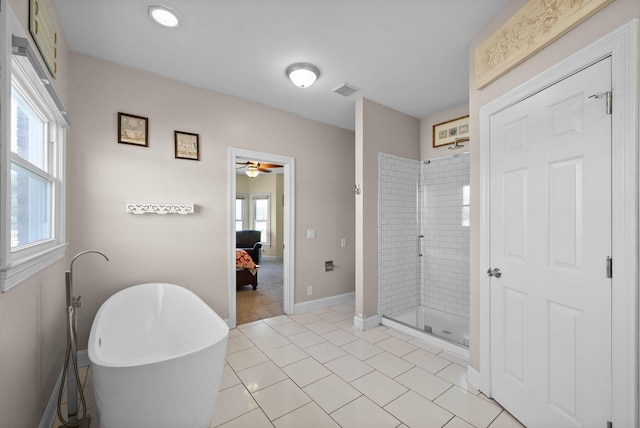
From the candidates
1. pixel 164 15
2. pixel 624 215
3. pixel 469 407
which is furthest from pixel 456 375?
pixel 164 15

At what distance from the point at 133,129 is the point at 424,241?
384cm

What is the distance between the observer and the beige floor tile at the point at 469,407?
1.81 m

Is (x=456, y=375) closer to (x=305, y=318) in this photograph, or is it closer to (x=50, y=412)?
(x=305, y=318)

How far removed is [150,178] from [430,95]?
3311 mm

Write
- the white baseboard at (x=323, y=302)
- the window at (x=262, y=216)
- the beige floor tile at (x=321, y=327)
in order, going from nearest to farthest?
the beige floor tile at (x=321, y=327), the white baseboard at (x=323, y=302), the window at (x=262, y=216)

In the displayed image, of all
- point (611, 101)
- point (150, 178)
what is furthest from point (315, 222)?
point (611, 101)

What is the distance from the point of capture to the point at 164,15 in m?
1.99

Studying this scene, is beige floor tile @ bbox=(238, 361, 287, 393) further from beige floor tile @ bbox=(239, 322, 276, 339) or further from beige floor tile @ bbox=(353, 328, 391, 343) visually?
beige floor tile @ bbox=(353, 328, 391, 343)

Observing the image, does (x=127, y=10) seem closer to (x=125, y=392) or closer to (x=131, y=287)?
(x=131, y=287)

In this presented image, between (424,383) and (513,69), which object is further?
(424,383)

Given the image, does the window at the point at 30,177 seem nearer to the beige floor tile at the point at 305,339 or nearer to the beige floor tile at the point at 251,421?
the beige floor tile at the point at 251,421

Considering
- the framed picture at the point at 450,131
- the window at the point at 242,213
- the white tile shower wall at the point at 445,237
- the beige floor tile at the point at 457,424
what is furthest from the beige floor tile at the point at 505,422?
the window at the point at 242,213

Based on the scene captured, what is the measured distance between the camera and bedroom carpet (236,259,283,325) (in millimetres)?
3750

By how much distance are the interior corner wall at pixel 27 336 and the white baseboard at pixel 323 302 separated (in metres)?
2.47
